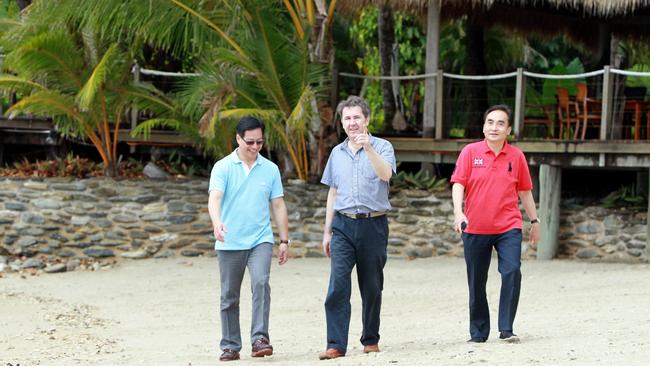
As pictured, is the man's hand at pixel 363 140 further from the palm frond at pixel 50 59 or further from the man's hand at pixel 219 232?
the palm frond at pixel 50 59

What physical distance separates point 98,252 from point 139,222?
2.17 feet

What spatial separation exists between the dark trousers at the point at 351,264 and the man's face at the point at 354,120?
56 cm

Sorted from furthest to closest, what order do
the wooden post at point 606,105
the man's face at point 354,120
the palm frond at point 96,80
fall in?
the palm frond at point 96,80, the wooden post at point 606,105, the man's face at point 354,120

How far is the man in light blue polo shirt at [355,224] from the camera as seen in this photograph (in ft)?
25.1

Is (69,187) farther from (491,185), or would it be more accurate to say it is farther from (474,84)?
(491,185)

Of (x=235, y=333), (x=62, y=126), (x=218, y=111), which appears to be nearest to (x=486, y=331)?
(x=235, y=333)

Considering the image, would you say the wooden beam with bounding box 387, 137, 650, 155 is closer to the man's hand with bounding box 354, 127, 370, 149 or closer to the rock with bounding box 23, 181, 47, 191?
the rock with bounding box 23, 181, 47, 191

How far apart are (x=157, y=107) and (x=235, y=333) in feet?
28.5

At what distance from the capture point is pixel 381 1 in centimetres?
1551

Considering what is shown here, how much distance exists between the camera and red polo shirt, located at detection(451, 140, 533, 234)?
7.77 m

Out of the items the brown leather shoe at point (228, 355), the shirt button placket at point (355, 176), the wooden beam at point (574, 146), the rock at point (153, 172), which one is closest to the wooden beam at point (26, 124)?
the rock at point (153, 172)

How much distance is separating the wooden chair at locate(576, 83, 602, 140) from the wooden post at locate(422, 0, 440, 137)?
1900 millimetres

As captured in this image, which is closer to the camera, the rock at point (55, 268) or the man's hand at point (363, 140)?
the man's hand at point (363, 140)

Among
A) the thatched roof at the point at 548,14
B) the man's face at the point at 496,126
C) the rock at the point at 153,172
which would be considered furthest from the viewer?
the rock at the point at 153,172
